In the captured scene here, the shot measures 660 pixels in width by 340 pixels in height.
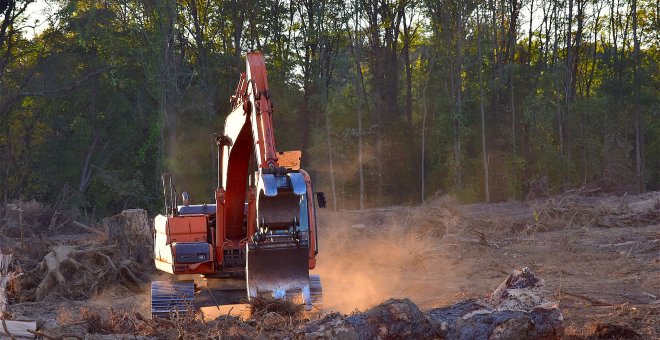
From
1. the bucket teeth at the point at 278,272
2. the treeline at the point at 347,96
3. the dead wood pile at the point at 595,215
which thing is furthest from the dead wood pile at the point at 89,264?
the treeline at the point at 347,96

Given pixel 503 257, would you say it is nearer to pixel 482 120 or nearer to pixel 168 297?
pixel 168 297

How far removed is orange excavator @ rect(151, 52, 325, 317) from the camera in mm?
9586

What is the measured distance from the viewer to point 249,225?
11.5m

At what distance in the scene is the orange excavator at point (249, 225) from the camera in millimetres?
9586

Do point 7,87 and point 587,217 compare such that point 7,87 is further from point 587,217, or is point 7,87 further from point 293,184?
point 293,184

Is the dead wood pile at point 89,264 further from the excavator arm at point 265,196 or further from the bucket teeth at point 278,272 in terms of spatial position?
the bucket teeth at point 278,272

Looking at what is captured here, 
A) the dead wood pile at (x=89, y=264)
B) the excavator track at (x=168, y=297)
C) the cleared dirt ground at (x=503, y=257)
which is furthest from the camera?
the dead wood pile at (x=89, y=264)

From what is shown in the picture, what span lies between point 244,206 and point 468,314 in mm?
4797

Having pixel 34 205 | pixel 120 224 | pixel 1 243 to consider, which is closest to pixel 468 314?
pixel 120 224

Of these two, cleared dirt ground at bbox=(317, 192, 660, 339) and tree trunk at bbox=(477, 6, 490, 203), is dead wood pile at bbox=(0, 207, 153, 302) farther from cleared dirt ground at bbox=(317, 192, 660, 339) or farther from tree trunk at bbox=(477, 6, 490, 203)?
tree trunk at bbox=(477, 6, 490, 203)

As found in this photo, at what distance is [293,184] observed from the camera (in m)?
9.16

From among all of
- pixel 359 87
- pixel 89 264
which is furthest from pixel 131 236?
pixel 359 87

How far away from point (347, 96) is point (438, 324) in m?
37.5

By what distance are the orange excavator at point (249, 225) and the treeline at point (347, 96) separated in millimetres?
22461
